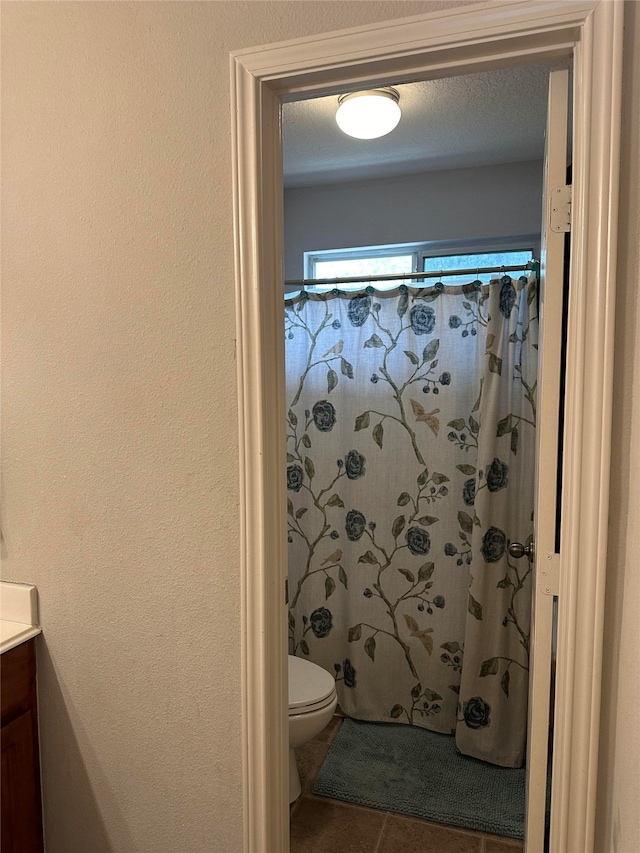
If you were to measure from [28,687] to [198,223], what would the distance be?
1.10 m

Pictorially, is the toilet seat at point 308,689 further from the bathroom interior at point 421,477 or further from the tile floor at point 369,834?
the tile floor at point 369,834

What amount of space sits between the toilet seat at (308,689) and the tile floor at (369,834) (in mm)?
394

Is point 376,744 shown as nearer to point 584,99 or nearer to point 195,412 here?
point 195,412

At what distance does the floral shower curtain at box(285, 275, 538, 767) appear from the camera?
2.24 meters

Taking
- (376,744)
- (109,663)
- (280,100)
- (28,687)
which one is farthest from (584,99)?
(376,744)

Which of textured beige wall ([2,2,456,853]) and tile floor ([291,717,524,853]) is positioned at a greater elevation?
textured beige wall ([2,2,456,853])

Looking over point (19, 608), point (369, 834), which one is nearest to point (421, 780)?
point (369, 834)

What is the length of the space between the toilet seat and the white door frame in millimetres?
658

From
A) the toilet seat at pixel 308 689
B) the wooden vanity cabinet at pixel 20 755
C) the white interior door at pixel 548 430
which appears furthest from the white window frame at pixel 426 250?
the wooden vanity cabinet at pixel 20 755

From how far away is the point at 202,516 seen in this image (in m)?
1.20

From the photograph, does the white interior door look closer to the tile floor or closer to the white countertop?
the tile floor

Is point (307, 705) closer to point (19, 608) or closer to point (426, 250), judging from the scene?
point (19, 608)

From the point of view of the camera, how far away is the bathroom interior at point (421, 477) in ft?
6.82

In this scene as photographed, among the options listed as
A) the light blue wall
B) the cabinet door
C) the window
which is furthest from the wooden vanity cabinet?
the light blue wall
